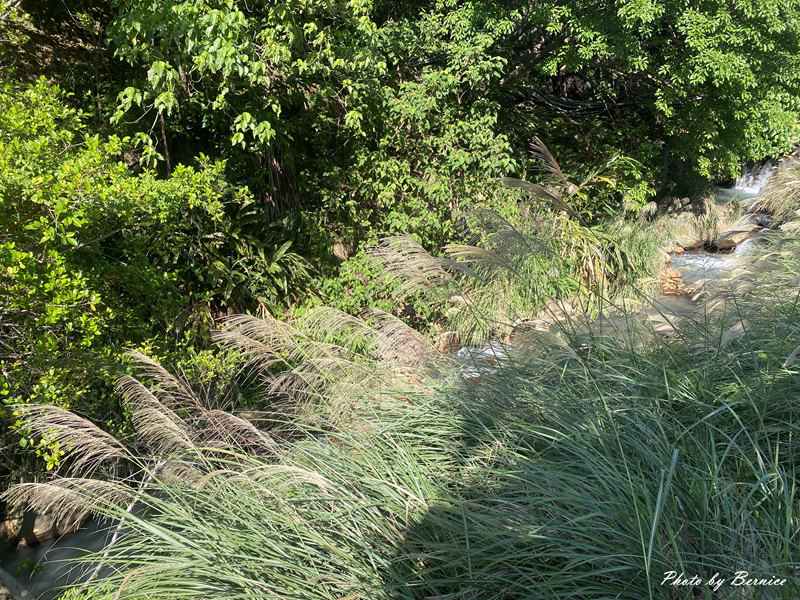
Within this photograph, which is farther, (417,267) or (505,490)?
(417,267)

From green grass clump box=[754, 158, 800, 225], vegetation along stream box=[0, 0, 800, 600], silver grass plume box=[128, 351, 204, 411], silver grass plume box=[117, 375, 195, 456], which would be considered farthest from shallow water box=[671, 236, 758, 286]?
silver grass plume box=[117, 375, 195, 456]

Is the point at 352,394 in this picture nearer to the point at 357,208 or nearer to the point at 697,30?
the point at 357,208

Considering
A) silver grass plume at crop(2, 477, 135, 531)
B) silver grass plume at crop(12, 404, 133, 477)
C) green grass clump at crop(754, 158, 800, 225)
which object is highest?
silver grass plume at crop(12, 404, 133, 477)

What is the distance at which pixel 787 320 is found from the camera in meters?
3.28

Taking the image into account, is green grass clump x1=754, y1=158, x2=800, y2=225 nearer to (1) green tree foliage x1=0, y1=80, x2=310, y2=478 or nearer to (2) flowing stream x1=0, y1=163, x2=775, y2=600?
(2) flowing stream x1=0, y1=163, x2=775, y2=600

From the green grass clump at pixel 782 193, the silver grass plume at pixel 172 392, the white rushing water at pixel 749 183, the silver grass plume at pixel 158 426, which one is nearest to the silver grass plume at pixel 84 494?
the silver grass plume at pixel 158 426

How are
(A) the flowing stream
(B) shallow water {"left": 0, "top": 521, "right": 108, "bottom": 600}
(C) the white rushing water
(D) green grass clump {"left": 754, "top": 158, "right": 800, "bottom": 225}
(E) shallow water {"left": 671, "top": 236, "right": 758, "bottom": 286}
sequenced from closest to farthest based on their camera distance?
1. (A) the flowing stream
2. (B) shallow water {"left": 0, "top": 521, "right": 108, "bottom": 600}
3. (E) shallow water {"left": 671, "top": 236, "right": 758, "bottom": 286}
4. (D) green grass clump {"left": 754, "top": 158, "right": 800, "bottom": 225}
5. (C) the white rushing water

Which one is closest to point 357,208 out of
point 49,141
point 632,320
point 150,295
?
point 150,295

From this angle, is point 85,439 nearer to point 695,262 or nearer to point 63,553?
point 63,553

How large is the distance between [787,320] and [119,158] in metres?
7.36

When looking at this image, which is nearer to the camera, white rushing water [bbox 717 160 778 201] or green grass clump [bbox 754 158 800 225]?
green grass clump [bbox 754 158 800 225]

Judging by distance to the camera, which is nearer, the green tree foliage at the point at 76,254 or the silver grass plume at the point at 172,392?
the silver grass plume at the point at 172,392

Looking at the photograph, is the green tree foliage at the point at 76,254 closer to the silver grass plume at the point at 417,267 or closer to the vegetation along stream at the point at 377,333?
the vegetation along stream at the point at 377,333

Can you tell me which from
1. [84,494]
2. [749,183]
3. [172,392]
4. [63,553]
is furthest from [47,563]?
[749,183]
